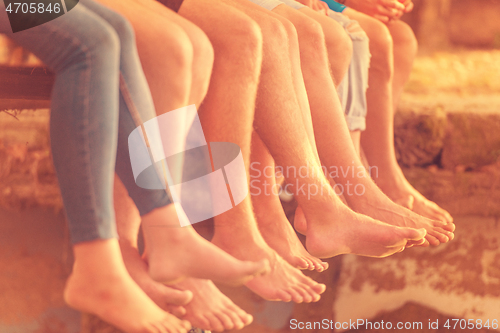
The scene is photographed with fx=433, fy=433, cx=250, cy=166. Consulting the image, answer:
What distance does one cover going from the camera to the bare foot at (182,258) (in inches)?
22.2

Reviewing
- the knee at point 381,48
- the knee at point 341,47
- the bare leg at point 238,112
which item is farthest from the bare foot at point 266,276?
the knee at point 381,48

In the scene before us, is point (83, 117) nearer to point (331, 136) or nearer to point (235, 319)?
point (235, 319)

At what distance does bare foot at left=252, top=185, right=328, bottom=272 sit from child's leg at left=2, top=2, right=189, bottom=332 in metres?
0.33

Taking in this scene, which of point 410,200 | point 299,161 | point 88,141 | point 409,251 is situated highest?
point 88,141

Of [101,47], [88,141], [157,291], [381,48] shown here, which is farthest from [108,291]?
[381,48]

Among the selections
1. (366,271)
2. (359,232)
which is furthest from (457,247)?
(359,232)

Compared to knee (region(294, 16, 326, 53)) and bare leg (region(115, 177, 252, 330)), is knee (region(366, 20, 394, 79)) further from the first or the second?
bare leg (region(115, 177, 252, 330))

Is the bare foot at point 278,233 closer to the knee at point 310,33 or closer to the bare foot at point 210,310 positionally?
the bare foot at point 210,310

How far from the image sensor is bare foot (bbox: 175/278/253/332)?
594 millimetres

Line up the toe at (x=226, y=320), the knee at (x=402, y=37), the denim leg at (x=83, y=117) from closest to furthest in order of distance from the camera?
the denim leg at (x=83, y=117) → the toe at (x=226, y=320) → the knee at (x=402, y=37)

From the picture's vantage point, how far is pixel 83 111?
0.49 m

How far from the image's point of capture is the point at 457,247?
1385 millimetres

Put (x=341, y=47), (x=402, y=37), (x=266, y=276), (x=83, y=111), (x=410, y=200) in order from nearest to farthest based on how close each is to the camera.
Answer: (x=83, y=111) → (x=266, y=276) → (x=341, y=47) → (x=410, y=200) → (x=402, y=37)

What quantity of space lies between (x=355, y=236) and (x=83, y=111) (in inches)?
19.9
